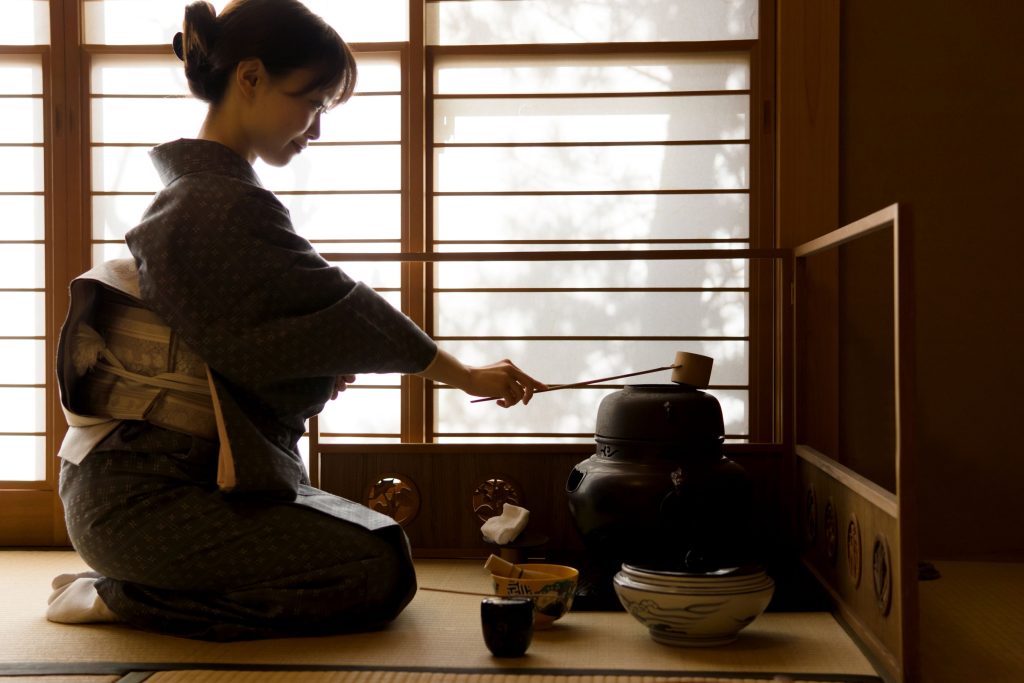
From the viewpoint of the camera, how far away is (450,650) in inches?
80.4

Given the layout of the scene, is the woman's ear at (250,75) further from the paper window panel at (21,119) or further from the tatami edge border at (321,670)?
the paper window panel at (21,119)

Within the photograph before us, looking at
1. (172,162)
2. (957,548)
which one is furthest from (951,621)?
(172,162)

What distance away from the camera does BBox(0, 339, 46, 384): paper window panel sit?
337 centimetres

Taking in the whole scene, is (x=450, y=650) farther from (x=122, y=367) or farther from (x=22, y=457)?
(x=22, y=457)

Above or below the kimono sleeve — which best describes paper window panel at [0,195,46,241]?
above

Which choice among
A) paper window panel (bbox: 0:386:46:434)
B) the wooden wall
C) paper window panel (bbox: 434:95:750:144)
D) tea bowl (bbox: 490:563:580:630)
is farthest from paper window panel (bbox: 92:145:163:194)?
the wooden wall

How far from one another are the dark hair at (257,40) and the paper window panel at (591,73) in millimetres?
1048

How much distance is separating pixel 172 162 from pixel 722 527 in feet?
5.13

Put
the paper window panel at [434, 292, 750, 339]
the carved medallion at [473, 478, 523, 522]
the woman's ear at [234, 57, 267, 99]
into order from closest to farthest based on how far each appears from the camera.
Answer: the woman's ear at [234, 57, 267, 99]
the carved medallion at [473, 478, 523, 522]
the paper window panel at [434, 292, 750, 339]

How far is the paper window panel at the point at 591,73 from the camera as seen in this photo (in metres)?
3.17

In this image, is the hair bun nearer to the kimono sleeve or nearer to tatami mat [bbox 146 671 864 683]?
the kimono sleeve

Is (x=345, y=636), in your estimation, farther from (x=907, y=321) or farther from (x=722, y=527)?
(x=907, y=321)

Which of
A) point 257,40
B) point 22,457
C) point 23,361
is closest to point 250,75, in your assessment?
point 257,40

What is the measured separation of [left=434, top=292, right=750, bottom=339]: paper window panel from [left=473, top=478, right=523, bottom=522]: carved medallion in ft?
1.59
